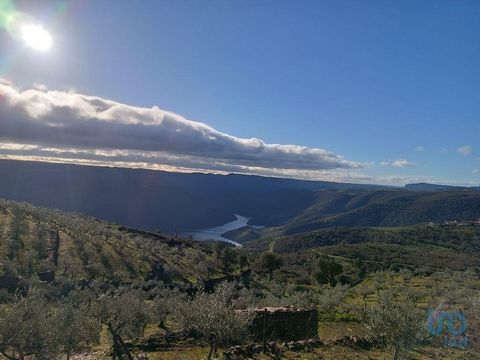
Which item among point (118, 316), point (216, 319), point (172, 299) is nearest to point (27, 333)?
point (216, 319)

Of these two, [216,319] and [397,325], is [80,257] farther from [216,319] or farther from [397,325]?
[397,325]

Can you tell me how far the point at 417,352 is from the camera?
35.0m

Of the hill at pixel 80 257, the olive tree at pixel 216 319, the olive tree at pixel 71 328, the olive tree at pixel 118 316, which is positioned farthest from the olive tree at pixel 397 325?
the hill at pixel 80 257

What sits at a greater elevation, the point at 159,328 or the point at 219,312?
the point at 219,312

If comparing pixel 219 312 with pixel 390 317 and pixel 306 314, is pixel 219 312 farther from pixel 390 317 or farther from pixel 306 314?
pixel 306 314

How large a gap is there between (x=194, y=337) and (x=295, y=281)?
251 ft

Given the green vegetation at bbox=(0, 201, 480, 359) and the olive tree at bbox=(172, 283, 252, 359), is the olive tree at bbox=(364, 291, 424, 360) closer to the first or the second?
the green vegetation at bbox=(0, 201, 480, 359)

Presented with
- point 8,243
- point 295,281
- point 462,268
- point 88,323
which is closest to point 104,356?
point 88,323
